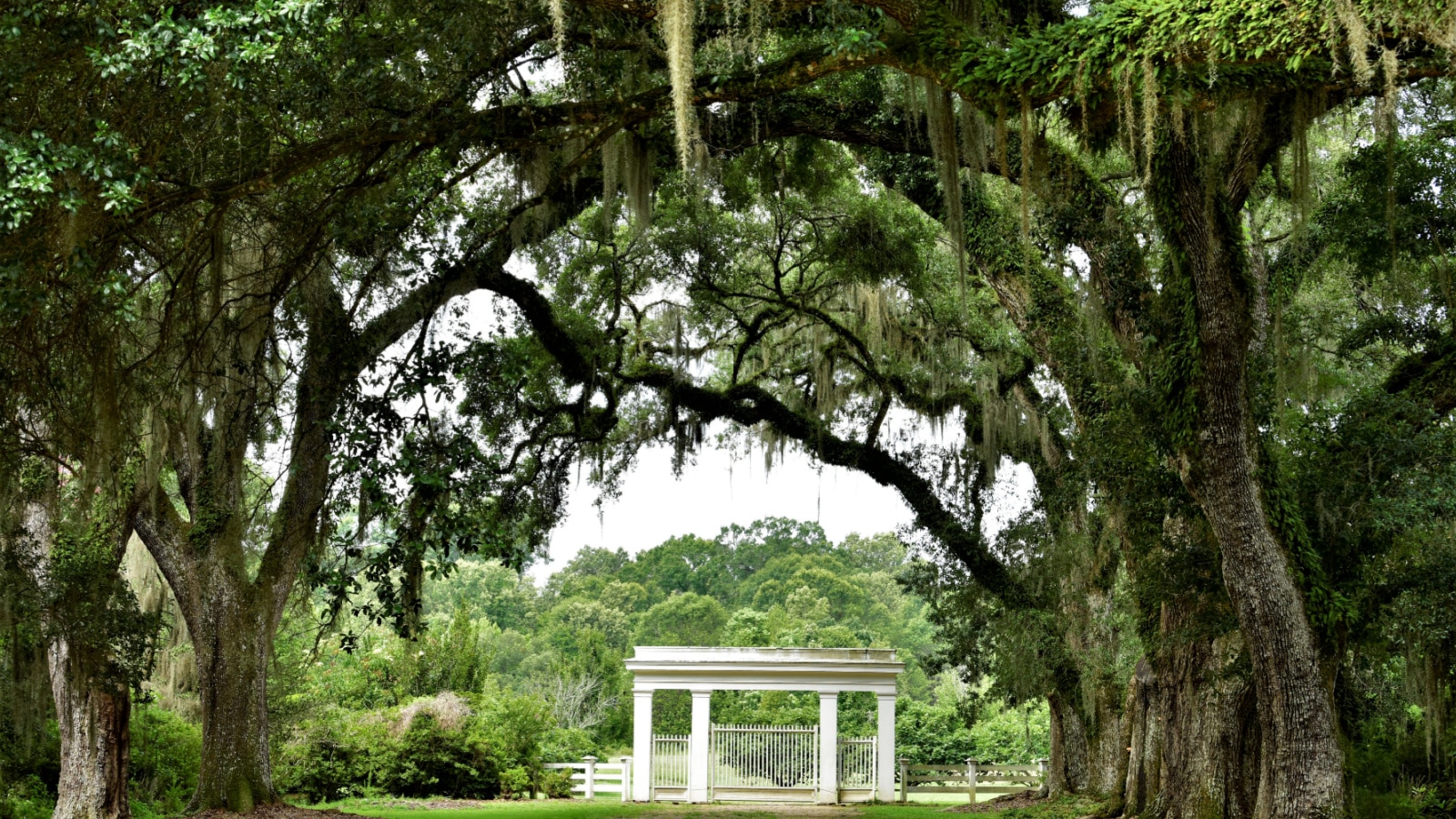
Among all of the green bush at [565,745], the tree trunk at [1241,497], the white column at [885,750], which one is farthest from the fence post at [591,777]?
the tree trunk at [1241,497]

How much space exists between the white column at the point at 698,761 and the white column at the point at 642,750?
0.71m

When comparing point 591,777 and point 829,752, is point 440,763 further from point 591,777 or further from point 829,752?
point 829,752

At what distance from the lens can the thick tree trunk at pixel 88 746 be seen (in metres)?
11.7

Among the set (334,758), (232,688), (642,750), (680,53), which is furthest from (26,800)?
(680,53)

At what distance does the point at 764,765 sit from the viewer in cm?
2136

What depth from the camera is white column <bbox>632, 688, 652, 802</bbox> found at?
2080cm

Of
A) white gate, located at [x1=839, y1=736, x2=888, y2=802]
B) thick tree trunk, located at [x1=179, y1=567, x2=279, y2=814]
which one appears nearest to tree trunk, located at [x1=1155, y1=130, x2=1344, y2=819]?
thick tree trunk, located at [x1=179, y1=567, x2=279, y2=814]

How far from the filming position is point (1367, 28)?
659 centimetres

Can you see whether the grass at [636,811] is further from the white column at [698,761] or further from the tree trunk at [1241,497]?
the tree trunk at [1241,497]

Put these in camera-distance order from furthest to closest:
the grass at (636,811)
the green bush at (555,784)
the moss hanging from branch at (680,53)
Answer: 1. the green bush at (555,784)
2. the grass at (636,811)
3. the moss hanging from branch at (680,53)

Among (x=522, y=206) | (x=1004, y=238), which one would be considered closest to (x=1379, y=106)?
(x=1004, y=238)

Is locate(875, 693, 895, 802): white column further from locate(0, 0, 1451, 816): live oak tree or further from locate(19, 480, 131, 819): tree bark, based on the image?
locate(19, 480, 131, 819): tree bark

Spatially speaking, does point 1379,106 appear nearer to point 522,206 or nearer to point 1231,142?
point 1231,142

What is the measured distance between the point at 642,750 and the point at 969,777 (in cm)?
612
